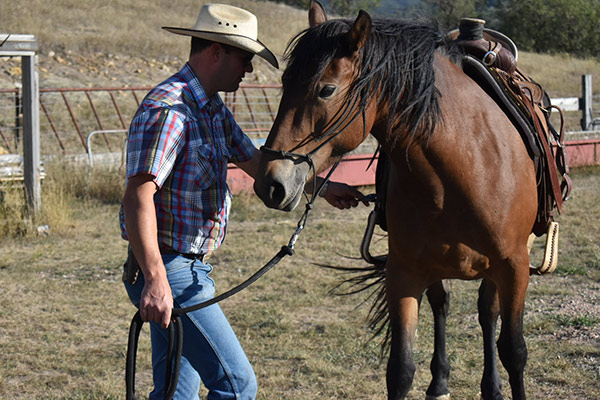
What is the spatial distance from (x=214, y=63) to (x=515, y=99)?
4.80 feet

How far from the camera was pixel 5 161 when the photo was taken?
804 cm

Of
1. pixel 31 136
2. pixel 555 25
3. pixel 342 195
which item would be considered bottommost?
pixel 555 25

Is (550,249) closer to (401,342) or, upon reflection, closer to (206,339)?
(401,342)

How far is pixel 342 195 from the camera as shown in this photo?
10.9 ft

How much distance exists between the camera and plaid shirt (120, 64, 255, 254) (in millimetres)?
2334

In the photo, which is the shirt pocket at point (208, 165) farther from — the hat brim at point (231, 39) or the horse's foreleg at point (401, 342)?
Result: the horse's foreleg at point (401, 342)

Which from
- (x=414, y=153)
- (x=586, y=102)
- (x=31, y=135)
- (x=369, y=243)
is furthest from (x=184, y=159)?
(x=586, y=102)

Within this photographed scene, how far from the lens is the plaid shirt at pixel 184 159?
2334 mm

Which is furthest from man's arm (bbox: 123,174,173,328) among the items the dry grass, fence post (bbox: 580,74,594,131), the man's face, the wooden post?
fence post (bbox: 580,74,594,131)

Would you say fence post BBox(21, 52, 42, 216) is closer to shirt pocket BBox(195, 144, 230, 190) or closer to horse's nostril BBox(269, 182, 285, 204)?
shirt pocket BBox(195, 144, 230, 190)

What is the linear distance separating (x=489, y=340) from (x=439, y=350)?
28 cm

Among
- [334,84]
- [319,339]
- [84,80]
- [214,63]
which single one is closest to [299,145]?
[334,84]

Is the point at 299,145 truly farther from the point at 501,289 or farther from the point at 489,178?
the point at 501,289

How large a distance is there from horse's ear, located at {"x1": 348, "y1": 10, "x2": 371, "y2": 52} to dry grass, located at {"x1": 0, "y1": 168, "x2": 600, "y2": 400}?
210cm
